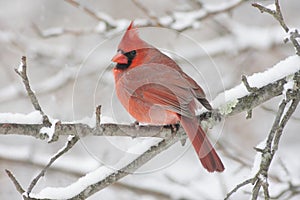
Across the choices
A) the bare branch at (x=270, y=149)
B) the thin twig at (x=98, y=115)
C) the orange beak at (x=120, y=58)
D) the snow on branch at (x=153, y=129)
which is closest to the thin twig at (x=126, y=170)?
the snow on branch at (x=153, y=129)

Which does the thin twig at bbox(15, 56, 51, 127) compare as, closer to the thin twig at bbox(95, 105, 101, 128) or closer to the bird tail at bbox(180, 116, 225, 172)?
the thin twig at bbox(95, 105, 101, 128)

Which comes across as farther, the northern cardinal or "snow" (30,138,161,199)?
the northern cardinal

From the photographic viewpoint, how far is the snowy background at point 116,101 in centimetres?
341

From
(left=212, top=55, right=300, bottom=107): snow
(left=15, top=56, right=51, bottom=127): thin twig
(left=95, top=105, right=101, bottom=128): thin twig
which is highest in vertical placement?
(left=212, top=55, right=300, bottom=107): snow

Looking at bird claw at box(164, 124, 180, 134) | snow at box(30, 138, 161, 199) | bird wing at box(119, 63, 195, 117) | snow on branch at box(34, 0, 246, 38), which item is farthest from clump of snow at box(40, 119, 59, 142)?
snow on branch at box(34, 0, 246, 38)

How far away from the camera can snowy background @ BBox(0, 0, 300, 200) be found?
11.2 ft

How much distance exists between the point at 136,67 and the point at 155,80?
0.52 ft

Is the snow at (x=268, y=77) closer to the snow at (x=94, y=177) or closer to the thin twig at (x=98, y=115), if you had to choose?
the snow at (x=94, y=177)

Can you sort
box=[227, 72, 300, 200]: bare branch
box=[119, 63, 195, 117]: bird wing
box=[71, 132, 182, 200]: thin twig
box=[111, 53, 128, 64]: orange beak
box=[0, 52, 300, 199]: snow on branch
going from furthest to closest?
box=[111, 53, 128, 64]: orange beak
box=[119, 63, 195, 117]: bird wing
box=[71, 132, 182, 200]: thin twig
box=[0, 52, 300, 199]: snow on branch
box=[227, 72, 300, 200]: bare branch

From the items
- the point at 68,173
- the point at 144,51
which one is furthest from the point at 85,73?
the point at 144,51

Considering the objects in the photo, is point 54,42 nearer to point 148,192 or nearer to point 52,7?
point 52,7

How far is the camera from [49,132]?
2.00m

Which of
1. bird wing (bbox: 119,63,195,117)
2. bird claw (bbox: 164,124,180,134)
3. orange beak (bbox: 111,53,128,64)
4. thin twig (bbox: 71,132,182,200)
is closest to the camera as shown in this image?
thin twig (bbox: 71,132,182,200)

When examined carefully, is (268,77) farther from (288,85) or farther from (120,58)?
(120,58)
